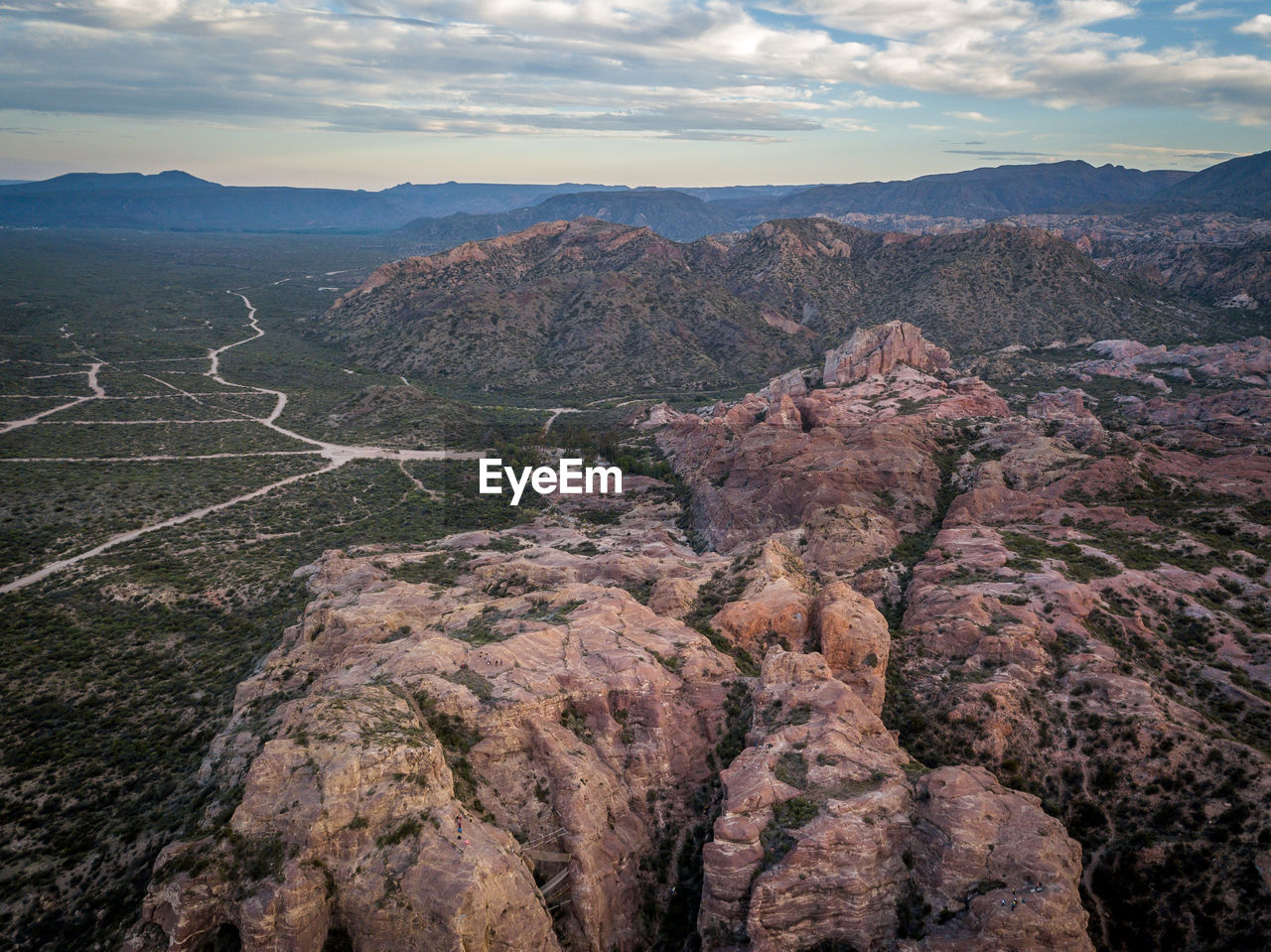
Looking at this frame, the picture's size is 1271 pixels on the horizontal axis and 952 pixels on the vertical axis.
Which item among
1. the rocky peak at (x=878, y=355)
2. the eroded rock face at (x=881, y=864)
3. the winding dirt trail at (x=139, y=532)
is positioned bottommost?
the winding dirt trail at (x=139, y=532)

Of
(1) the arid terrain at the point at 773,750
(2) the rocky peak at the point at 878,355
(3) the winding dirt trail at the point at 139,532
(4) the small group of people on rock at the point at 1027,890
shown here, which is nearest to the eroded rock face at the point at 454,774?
(1) the arid terrain at the point at 773,750

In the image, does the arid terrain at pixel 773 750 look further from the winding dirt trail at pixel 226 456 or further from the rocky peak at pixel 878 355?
the rocky peak at pixel 878 355

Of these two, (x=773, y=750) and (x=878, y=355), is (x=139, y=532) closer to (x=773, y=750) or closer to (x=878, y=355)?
(x=773, y=750)

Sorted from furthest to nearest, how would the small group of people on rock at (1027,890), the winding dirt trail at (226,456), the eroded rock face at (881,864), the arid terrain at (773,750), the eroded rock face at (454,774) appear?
the winding dirt trail at (226,456) → the eroded rock face at (881,864) → the small group of people on rock at (1027,890) → the arid terrain at (773,750) → the eroded rock face at (454,774)

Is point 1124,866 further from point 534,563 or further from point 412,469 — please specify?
point 412,469

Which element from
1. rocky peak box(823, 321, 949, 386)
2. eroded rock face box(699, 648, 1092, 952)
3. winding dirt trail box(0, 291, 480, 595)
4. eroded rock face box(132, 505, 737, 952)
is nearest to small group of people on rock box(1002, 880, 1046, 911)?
eroded rock face box(699, 648, 1092, 952)

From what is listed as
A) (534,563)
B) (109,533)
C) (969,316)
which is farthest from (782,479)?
(969,316)
